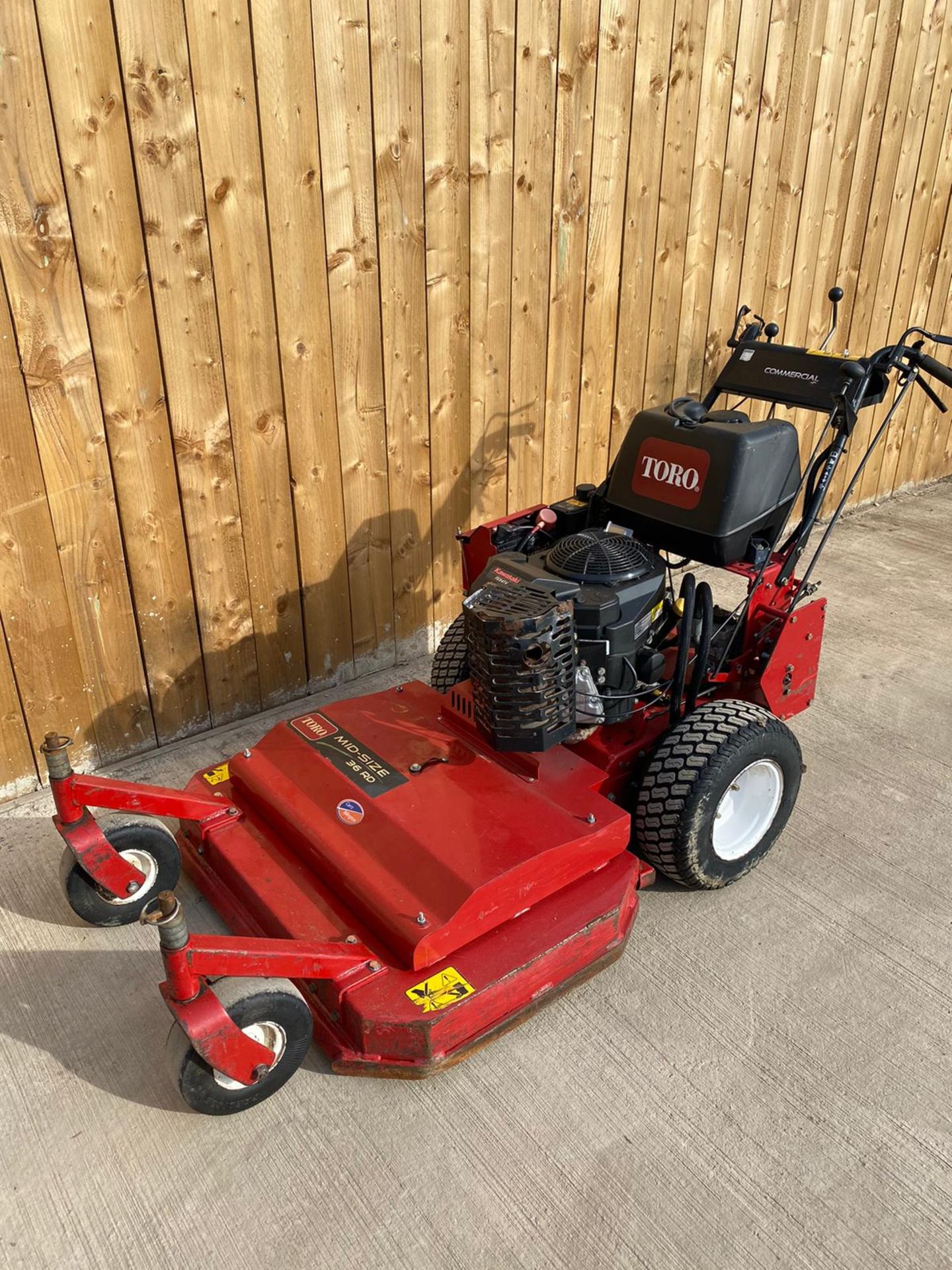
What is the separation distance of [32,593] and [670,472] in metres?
2.03

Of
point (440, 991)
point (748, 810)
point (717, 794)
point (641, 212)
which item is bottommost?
point (748, 810)

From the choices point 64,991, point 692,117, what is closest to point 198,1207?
point 64,991

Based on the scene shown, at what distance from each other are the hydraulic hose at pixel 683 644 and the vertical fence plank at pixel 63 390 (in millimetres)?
1831

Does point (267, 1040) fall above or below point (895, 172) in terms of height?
below

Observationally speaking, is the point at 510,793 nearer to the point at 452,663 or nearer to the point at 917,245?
the point at 452,663

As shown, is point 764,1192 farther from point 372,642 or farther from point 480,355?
point 480,355

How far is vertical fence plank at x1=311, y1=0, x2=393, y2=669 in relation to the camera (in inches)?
127

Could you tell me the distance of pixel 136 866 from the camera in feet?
9.00

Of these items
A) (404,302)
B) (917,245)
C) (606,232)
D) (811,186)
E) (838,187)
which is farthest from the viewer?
(917,245)

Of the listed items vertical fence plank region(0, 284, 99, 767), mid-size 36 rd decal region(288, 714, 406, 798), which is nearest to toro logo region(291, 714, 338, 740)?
mid-size 36 rd decal region(288, 714, 406, 798)

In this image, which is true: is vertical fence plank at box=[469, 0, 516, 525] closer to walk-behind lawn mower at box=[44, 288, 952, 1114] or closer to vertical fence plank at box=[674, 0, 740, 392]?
walk-behind lawn mower at box=[44, 288, 952, 1114]

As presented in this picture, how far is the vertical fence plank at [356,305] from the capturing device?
3236 mm

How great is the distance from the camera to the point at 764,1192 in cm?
213

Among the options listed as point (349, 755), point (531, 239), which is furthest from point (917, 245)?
point (349, 755)
